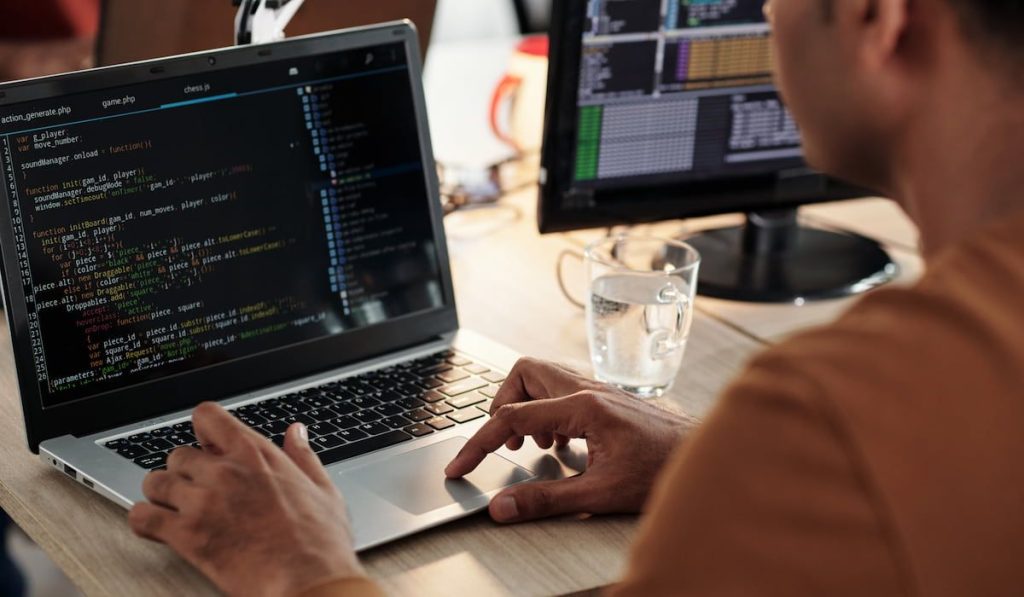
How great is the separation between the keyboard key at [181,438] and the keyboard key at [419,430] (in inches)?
7.3

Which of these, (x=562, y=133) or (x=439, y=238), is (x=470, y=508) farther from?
(x=562, y=133)

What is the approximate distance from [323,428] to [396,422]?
0.06 meters

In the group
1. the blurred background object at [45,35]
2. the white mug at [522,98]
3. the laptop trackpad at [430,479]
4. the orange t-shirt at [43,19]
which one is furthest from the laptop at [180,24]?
the orange t-shirt at [43,19]

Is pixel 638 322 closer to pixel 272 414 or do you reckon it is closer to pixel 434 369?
pixel 434 369

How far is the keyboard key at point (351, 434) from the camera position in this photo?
3.34ft

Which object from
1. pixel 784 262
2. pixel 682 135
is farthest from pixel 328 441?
pixel 784 262

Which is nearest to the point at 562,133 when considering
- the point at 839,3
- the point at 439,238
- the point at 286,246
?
the point at 439,238

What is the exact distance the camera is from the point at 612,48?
136cm

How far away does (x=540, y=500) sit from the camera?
91 centimetres

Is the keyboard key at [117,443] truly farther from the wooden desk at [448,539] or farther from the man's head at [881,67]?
the man's head at [881,67]

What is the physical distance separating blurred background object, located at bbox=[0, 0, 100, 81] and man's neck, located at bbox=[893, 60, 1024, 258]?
2012mm

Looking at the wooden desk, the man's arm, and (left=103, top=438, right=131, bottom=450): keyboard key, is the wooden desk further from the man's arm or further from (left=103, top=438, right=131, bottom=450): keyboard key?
the man's arm

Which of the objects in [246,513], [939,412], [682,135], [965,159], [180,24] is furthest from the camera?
[682,135]

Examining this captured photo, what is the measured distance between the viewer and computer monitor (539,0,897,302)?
136 centimetres
